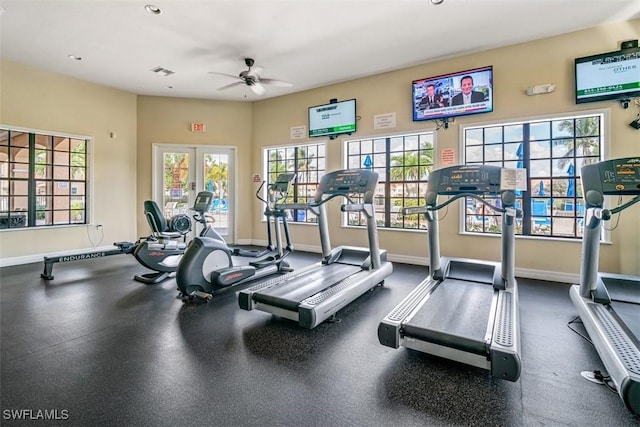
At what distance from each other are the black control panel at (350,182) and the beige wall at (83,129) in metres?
4.93

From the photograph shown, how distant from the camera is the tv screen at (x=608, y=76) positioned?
383 cm

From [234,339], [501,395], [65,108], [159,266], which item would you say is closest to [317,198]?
[234,339]

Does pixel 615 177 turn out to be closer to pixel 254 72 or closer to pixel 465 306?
pixel 465 306

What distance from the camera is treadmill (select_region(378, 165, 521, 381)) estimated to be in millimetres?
2035

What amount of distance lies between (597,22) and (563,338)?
4044 mm

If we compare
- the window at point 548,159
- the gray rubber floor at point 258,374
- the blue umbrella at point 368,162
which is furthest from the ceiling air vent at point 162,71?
the window at point 548,159

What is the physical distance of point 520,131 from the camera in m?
4.66

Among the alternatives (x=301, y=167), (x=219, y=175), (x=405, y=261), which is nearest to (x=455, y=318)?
(x=405, y=261)

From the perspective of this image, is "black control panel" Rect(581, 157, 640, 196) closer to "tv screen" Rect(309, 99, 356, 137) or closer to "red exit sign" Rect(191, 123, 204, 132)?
"tv screen" Rect(309, 99, 356, 137)

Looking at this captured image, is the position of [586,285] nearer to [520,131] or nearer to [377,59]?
[520,131]

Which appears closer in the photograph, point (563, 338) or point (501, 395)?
point (501, 395)

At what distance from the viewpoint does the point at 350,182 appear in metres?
4.02

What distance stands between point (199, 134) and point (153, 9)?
3654mm

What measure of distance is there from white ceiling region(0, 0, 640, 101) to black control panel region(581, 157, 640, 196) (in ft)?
7.11
